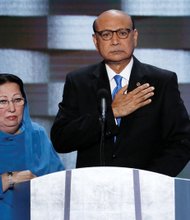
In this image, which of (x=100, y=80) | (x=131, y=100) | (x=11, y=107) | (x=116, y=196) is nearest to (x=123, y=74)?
(x=100, y=80)

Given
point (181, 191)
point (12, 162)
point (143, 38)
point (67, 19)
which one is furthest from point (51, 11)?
point (181, 191)

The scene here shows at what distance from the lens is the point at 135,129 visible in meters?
1.99

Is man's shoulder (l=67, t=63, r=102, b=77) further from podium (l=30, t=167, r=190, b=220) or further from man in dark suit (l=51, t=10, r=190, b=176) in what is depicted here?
podium (l=30, t=167, r=190, b=220)

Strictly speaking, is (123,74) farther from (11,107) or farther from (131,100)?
(11,107)

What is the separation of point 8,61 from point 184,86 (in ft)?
2.91

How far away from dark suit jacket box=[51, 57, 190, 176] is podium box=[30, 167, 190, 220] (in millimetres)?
565

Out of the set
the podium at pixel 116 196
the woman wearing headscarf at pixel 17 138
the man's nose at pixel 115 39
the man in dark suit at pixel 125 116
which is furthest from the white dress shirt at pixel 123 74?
the podium at pixel 116 196

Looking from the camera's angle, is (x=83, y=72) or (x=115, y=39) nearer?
(x=115, y=39)

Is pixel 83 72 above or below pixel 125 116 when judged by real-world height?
above

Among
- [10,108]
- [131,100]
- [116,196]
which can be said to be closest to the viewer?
[116,196]

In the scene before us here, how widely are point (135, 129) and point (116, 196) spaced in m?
0.68

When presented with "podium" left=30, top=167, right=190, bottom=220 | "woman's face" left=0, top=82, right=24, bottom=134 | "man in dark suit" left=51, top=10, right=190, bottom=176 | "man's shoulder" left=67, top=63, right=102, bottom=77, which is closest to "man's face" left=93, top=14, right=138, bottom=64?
"man in dark suit" left=51, top=10, right=190, bottom=176

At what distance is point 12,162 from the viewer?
2.08 meters

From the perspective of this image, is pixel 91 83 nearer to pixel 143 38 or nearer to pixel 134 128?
pixel 134 128
